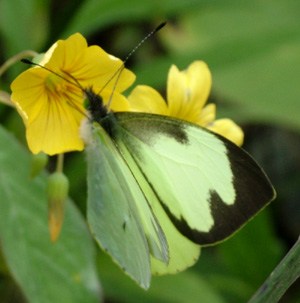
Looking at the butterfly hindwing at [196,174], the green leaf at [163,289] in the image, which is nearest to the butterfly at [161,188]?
the butterfly hindwing at [196,174]

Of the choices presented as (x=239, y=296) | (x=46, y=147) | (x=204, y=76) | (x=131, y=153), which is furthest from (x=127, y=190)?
(x=239, y=296)

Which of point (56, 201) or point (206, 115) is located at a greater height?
point (206, 115)

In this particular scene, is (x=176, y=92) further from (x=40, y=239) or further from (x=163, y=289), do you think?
(x=163, y=289)

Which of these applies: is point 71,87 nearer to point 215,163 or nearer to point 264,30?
point 215,163

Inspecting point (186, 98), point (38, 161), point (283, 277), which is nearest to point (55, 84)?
point (38, 161)

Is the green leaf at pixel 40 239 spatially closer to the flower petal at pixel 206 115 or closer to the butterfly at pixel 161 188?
the butterfly at pixel 161 188

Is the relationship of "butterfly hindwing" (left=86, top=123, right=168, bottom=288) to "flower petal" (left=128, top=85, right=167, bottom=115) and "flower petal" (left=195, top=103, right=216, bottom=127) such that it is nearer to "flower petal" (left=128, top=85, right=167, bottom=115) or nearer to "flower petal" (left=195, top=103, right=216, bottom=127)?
"flower petal" (left=128, top=85, right=167, bottom=115)
